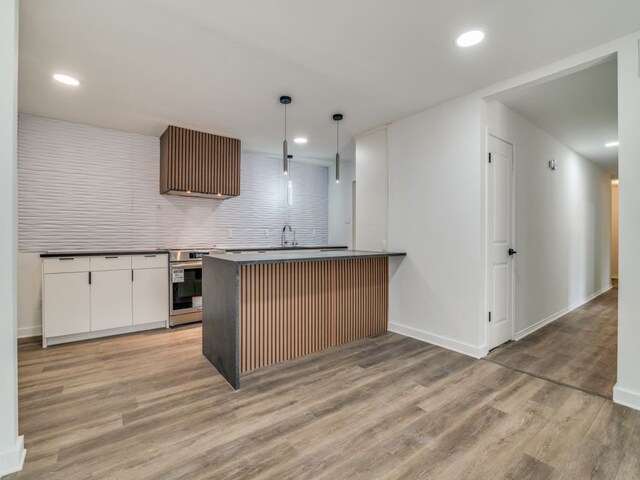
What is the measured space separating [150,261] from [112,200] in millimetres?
1025

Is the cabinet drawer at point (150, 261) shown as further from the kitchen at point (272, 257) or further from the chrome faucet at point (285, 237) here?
the chrome faucet at point (285, 237)

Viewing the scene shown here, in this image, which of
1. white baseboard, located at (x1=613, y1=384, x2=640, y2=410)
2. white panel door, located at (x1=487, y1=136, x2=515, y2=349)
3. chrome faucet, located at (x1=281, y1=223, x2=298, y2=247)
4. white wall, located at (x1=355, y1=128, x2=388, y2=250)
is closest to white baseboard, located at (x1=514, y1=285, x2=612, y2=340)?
white panel door, located at (x1=487, y1=136, x2=515, y2=349)

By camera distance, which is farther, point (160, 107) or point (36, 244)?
point (36, 244)

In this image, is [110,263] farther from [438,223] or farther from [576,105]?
[576,105]

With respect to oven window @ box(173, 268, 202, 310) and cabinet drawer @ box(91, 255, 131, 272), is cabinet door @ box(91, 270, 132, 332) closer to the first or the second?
cabinet drawer @ box(91, 255, 131, 272)

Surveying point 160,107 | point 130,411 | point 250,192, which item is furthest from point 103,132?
point 130,411

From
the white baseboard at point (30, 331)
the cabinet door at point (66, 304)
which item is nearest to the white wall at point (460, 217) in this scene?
the cabinet door at point (66, 304)

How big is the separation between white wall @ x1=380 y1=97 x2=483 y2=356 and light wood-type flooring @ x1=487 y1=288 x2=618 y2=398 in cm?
46

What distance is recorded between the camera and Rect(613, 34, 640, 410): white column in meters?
2.13

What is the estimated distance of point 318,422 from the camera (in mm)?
2000

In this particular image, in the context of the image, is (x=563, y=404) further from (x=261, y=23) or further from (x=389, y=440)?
(x=261, y=23)

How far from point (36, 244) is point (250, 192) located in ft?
9.40

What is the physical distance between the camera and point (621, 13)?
1964mm

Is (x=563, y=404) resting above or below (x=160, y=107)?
below
